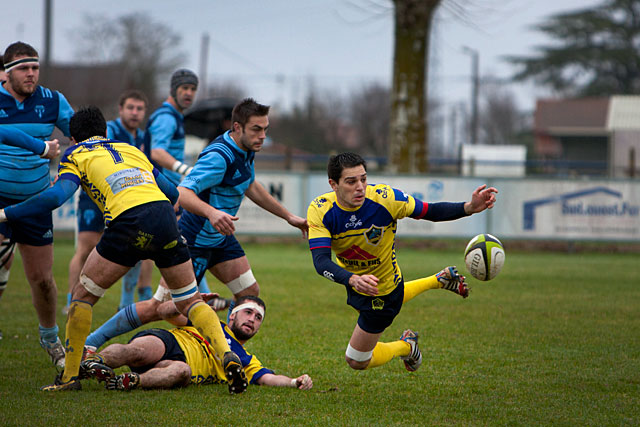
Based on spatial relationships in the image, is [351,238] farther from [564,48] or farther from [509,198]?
[564,48]

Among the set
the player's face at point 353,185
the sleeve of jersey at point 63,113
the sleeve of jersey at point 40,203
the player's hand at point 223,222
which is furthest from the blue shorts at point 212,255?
the sleeve of jersey at point 63,113

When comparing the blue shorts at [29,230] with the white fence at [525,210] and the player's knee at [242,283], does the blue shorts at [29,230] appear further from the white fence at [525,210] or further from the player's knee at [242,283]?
the white fence at [525,210]

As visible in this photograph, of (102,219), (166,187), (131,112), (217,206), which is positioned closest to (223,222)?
A: (166,187)

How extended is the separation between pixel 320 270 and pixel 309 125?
4509 centimetres

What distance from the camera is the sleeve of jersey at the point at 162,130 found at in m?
8.01

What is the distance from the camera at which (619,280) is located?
11.9 m

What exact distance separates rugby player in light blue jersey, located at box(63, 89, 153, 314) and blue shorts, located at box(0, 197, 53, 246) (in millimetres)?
2143

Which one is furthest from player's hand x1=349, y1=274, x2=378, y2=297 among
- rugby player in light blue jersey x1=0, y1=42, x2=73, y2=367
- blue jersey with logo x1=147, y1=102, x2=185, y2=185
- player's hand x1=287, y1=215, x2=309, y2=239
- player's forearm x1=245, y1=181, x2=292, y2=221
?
blue jersey with logo x1=147, y1=102, x2=185, y2=185

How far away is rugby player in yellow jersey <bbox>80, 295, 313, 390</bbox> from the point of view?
16.5 ft

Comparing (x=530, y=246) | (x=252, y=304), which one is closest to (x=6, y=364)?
(x=252, y=304)

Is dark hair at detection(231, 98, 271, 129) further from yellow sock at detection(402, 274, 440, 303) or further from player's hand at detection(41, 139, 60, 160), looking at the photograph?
yellow sock at detection(402, 274, 440, 303)

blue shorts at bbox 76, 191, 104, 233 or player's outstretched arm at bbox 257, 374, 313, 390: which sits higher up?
blue shorts at bbox 76, 191, 104, 233

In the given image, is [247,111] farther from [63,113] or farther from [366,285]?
[366,285]

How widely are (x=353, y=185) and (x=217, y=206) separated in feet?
4.22
